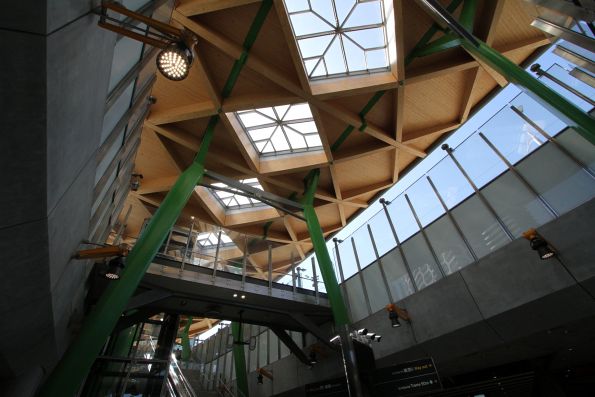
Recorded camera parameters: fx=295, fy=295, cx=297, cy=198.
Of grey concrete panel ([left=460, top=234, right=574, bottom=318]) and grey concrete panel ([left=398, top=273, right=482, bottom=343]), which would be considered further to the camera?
grey concrete panel ([left=398, top=273, right=482, bottom=343])

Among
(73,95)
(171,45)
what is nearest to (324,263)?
(171,45)

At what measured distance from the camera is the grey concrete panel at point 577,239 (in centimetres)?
817

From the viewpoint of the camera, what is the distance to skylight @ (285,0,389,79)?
12781 millimetres

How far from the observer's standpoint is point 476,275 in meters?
10.6

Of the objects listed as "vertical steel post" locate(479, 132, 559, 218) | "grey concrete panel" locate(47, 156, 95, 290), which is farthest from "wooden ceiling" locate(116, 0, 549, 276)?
"grey concrete panel" locate(47, 156, 95, 290)

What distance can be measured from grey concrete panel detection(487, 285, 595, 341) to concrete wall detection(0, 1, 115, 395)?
11.6m

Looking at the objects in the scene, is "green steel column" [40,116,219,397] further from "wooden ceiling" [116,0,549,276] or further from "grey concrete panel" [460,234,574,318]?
"grey concrete panel" [460,234,574,318]

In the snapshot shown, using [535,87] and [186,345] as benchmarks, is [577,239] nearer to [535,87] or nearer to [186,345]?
[535,87]

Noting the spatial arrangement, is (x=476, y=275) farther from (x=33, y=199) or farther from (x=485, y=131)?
(x=33, y=199)

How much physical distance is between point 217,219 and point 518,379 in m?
19.0

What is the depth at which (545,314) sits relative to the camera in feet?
29.4

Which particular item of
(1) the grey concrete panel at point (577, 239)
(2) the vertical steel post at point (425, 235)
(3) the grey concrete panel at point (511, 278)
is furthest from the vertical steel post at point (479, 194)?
(2) the vertical steel post at point (425, 235)

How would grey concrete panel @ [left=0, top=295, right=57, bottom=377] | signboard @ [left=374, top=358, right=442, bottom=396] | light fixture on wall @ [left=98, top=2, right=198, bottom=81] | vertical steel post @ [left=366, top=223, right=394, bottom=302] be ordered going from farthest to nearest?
vertical steel post @ [left=366, top=223, right=394, bottom=302], signboard @ [left=374, top=358, right=442, bottom=396], grey concrete panel @ [left=0, top=295, right=57, bottom=377], light fixture on wall @ [left=98, top=2, right=198, bottom=81]

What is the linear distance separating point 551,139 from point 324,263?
33.8 ft
